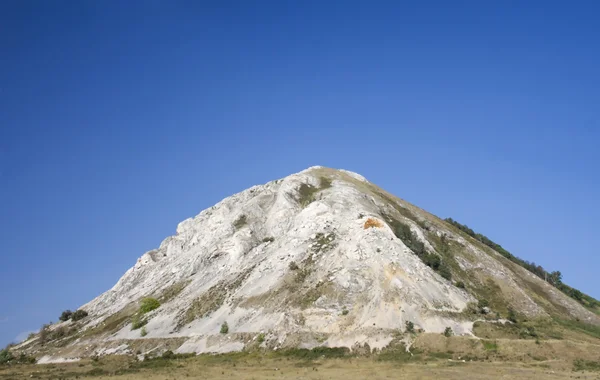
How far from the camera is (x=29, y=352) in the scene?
97.0 m

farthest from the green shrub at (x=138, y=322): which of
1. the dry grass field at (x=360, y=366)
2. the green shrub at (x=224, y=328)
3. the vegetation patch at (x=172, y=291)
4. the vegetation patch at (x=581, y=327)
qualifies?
the vegetation patch at (x=581, y=327)

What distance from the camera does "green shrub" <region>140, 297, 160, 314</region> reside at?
96938mm

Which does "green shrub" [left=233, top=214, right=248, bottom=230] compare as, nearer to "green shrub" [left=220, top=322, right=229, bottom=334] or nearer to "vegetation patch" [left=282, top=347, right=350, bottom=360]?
"green shrub" [left=220, top=322, right=229, bottom=334]

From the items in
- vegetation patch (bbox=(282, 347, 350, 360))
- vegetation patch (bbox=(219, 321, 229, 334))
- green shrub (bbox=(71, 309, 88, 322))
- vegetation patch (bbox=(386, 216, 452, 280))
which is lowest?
vegetation patch (bbox=(282, 347, 350, 360))

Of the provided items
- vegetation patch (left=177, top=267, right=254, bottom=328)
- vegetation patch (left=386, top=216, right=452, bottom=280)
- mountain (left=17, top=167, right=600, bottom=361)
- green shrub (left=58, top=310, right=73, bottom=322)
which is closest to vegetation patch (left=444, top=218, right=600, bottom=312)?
mountain (left=17, top=167, right=600, bottom=361)

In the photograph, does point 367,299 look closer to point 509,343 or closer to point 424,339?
point 424,339

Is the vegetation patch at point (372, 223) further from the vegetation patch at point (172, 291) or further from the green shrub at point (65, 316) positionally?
the green shrub at point (65, 316)

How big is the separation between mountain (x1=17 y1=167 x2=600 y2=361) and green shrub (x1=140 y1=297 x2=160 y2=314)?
22cm

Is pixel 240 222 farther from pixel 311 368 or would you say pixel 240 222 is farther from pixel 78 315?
pixel 311 368

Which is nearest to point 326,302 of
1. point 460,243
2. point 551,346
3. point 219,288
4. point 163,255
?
point 219,288

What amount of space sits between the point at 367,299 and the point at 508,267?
51.7 meters

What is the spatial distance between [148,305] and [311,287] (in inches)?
1369

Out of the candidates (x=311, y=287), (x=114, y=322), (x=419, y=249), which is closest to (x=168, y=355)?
(x=311, y=287)

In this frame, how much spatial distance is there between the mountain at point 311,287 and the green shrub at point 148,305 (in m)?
0.22
